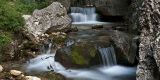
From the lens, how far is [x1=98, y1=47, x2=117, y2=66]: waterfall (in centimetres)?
1132

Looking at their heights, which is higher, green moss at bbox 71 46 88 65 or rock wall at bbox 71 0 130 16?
rock wall at bbox 71 0 130 16

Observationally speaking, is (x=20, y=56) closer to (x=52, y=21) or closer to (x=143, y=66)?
(x=52, y=21)

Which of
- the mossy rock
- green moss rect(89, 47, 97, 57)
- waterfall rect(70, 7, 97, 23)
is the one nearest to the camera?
the mossy rock

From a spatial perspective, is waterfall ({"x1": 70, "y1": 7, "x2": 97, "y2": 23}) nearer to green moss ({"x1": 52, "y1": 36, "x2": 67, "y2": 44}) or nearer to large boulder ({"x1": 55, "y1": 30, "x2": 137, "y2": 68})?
green moss ({"x1": 52, "y1": 36, "x2": 67, "y2": 44})

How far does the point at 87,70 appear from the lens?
10797mm

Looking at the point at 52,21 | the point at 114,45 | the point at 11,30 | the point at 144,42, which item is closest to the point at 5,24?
the point at 11,30

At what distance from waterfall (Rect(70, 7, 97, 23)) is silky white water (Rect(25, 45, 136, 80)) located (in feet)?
18.8

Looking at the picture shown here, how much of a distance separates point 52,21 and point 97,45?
3.62 meters

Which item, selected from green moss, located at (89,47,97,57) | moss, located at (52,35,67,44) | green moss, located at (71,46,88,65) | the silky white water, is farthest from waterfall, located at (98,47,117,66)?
moss, located at (52,35,67,44)

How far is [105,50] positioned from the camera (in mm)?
11539

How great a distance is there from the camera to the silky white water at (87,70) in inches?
409

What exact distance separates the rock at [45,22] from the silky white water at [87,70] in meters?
1.68

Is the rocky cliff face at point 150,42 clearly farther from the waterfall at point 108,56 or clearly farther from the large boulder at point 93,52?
the waterfall at point 108,56

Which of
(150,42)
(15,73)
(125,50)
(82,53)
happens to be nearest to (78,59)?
(82,53)
